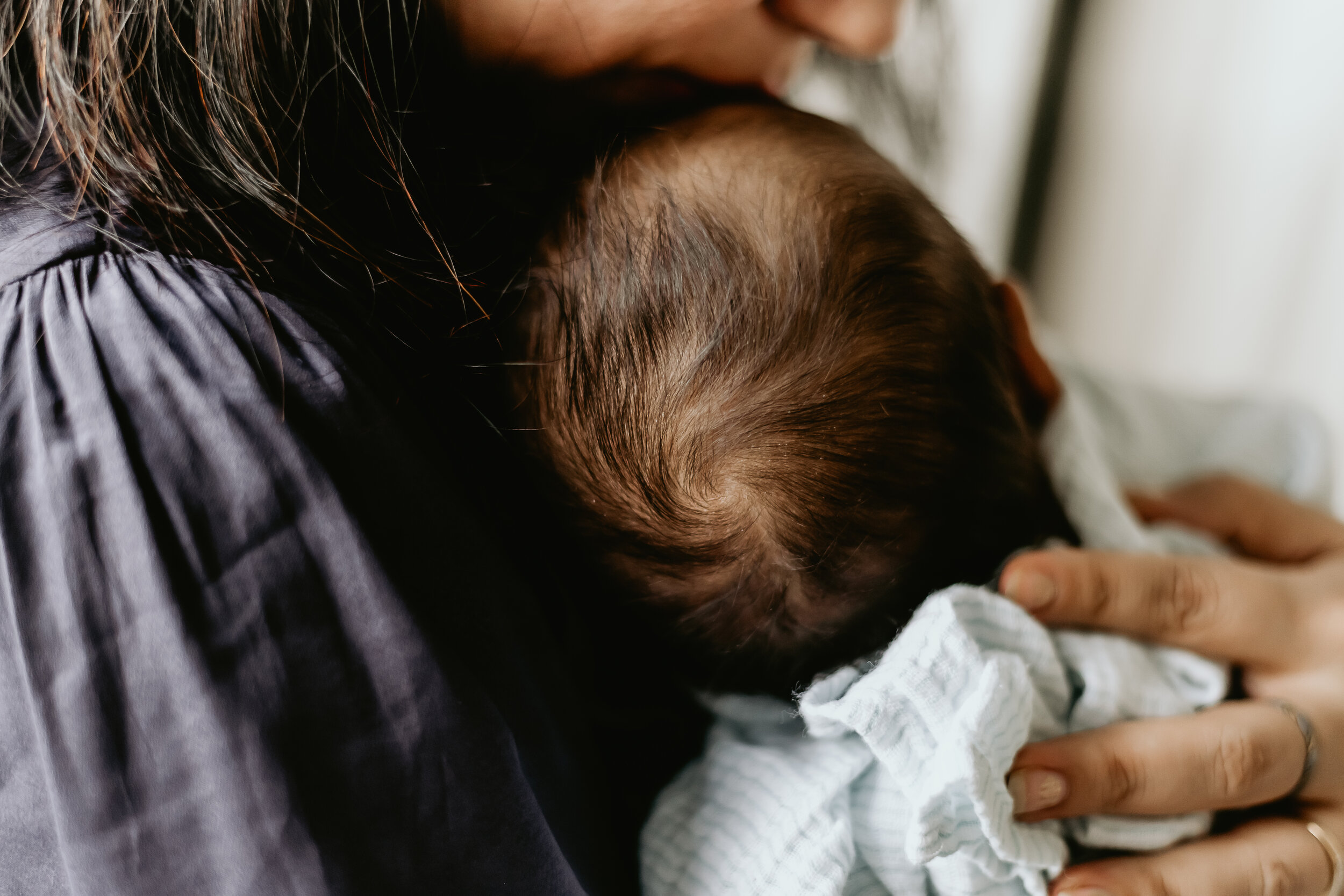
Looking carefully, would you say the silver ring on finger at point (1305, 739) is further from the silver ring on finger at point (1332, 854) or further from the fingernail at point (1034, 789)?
the fingernail at point (1034, 789)

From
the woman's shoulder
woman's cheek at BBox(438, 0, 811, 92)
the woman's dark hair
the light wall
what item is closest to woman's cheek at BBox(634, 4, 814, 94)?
woman's cheek at BBox(438, 0, 811, 92)

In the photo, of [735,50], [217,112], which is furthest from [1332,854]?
[217,112]

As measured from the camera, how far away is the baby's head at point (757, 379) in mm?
475

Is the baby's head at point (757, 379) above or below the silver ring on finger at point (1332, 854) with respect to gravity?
above

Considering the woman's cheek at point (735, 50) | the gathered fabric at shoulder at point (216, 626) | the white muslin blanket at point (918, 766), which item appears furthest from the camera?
the woman's cheek at point (735, 50)

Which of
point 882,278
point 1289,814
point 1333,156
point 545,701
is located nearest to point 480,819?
point 545,701

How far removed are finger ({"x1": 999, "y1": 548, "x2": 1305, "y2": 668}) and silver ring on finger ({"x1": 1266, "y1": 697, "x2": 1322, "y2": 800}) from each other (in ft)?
0.12

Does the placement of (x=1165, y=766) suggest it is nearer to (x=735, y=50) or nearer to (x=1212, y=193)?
(x=735, y=50)

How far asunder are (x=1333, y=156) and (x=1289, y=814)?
0.95 metres

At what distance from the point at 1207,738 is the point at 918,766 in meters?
0.20

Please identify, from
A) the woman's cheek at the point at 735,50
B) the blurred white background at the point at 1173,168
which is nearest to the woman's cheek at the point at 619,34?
the woman's cheek at the point at 735,50

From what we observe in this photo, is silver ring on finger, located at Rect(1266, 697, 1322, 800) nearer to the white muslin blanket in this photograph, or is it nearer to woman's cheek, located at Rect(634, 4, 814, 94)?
the white muslin blanket

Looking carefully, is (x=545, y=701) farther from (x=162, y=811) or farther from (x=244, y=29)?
(x=244, y=29)

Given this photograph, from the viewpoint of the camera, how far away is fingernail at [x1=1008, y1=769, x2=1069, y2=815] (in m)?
0.47
